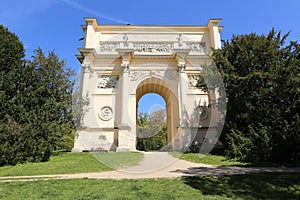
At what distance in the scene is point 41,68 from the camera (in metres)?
15.6

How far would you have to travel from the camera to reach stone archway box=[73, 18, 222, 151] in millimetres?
19469

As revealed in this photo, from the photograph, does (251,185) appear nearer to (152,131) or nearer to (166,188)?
(166,188)

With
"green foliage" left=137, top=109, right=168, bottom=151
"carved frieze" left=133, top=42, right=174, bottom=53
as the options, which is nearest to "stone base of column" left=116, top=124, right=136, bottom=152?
"carved frieze" left=133, top=42, right=174, bottom=53

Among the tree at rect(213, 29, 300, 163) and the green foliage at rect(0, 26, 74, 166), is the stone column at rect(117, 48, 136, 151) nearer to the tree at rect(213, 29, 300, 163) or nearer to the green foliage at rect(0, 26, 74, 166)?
the green foliage at rect(0, 26, 74, 166)

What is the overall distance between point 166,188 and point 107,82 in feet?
55.1

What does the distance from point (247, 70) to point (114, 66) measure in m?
12.7

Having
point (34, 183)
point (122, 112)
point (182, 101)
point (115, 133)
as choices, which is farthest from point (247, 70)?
point (34, 183)

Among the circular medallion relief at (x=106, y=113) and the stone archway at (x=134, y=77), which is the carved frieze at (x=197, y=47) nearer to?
the stone archway at (x=134, y=77)

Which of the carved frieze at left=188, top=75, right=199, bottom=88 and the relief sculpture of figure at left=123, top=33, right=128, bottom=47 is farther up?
the relief sculpture of figure at left=123, top=33, right=128, bottom=47

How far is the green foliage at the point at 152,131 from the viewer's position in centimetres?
4097

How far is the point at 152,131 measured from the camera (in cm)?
4278

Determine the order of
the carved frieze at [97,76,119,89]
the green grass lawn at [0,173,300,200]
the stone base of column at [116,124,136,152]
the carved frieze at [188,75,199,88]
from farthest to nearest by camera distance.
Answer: the carved frieze at [188,75,199,88] → the carved frieze at [97,76,119,89] → the stone base of column at [116,124,136,152] → the green grass lawn at [0,173,300,200]

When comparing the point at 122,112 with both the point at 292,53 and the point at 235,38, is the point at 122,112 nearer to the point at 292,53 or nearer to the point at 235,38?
the point at 235,38

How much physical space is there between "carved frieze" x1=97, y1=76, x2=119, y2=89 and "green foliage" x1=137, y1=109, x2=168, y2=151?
18365mm
